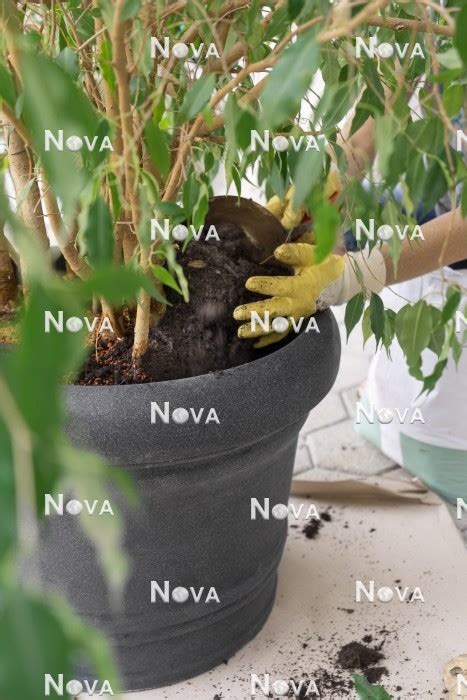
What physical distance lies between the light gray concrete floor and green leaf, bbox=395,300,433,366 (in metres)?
0.65

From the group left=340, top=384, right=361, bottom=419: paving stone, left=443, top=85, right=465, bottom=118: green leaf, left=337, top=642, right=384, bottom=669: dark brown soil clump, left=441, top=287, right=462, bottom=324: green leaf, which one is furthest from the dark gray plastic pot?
left=340, top=384, right=361, bottom=419: paving stone

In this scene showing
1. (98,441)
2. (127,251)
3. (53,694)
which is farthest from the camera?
(127,251)

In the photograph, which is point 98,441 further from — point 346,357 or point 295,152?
point 346,357

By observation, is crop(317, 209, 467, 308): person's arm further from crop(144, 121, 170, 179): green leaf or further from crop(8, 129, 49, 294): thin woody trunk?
crop(144, 121, 170, 179): green leaf

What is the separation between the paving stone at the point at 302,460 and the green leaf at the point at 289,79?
1.16 metres

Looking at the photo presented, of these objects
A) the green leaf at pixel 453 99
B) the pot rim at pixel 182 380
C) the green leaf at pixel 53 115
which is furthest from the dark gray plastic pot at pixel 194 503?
the green leaf at pixel 53 115

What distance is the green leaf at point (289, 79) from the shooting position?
48 cm

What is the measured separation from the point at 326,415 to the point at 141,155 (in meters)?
0.94

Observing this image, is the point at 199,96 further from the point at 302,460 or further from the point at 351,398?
the point at 351,398

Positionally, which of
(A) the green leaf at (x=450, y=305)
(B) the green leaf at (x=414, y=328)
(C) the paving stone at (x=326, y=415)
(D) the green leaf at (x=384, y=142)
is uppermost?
(D) the green leaf at (x=384, y=142)

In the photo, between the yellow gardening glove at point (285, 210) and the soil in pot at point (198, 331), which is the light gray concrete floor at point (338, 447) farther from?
the soil in pot at point (198, 331)

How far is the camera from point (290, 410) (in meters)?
0.94

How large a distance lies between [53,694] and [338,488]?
45.3 inches

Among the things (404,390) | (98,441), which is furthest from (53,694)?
(404,390)
